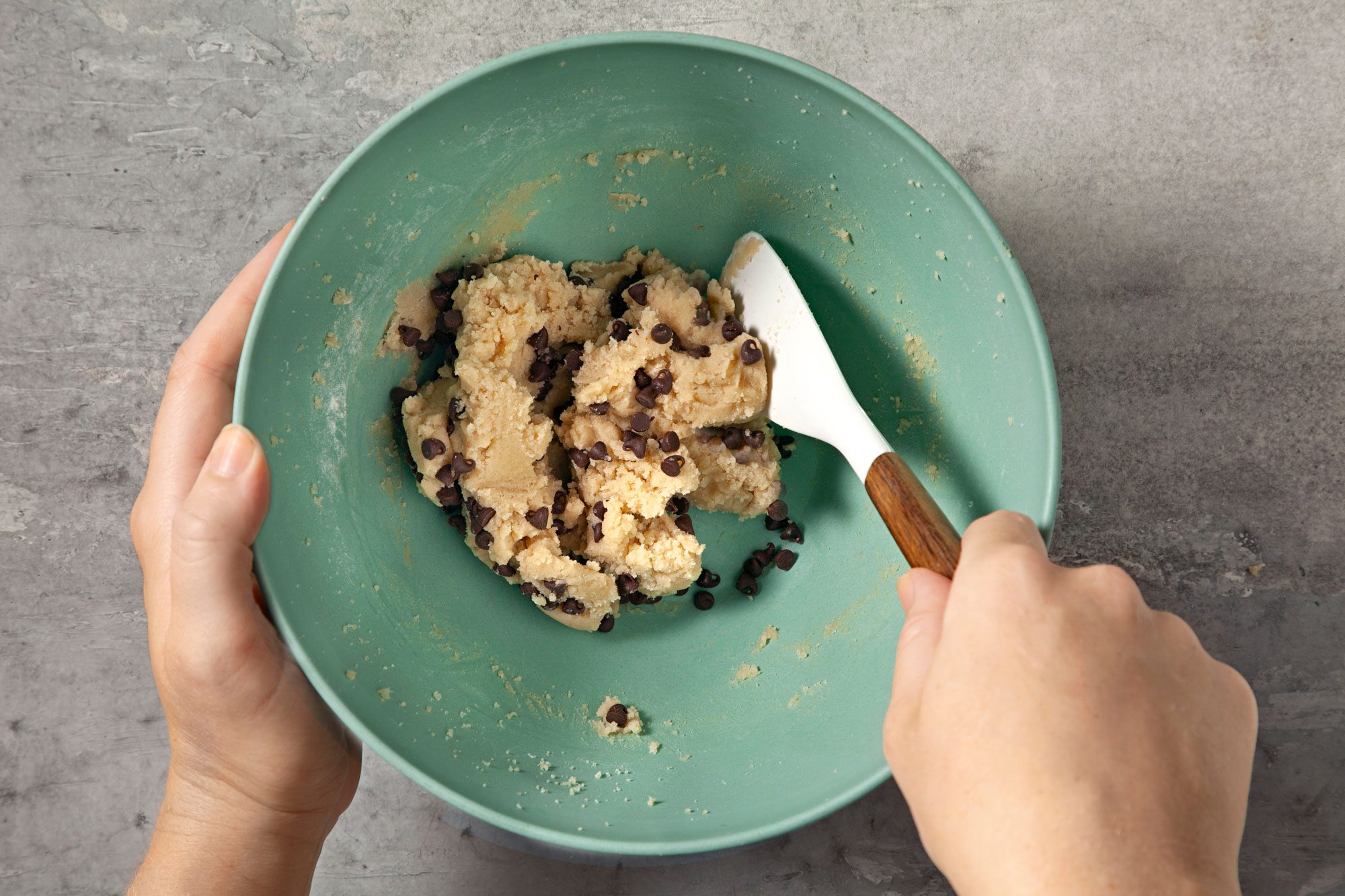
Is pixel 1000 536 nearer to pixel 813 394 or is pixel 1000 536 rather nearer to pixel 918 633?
pixel 918 633

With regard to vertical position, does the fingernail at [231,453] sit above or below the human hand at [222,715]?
above

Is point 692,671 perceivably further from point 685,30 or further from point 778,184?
point 685,30

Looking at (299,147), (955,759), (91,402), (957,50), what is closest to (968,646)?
(955,759)

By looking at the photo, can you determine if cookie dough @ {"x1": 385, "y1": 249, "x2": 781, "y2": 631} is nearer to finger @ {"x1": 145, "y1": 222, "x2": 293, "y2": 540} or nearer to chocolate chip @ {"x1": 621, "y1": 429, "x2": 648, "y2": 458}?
chocolate chip @ {"x1": 621, "y1": 429, "x2": 648, "y2": 458}

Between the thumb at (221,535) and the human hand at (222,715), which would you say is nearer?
the thumb at (221,535)

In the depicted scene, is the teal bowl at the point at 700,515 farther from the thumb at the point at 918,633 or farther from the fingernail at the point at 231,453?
the thumb at the point at 918,633

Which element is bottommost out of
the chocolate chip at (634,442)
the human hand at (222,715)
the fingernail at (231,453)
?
the human hand at (222,715)

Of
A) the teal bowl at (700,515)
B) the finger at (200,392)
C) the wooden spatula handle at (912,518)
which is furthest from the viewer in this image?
the finger at (200,392)

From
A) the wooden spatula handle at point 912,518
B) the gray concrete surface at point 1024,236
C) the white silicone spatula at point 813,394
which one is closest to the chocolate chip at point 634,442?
the white silicone spatula at point 813,394

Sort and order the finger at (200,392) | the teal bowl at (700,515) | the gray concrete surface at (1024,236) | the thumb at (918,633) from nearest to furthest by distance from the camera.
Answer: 1. the thumb at (918,633)
2. the teal bowl at (700,515)
3. the finger at (200,392)
4. the gray concrete surface at (1024,236)
